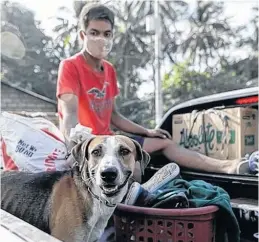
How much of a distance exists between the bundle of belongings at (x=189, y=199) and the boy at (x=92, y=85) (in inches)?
20.6

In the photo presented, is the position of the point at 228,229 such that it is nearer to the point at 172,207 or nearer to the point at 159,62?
the point at 172,207

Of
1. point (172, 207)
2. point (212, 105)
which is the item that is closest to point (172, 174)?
point (172, 207)

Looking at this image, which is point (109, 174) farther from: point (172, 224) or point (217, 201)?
point (217, 201)

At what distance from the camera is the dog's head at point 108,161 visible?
159 centimetres

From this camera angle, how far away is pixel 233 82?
79.5 feet

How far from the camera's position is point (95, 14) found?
8.00 ft

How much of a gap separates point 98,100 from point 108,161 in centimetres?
101

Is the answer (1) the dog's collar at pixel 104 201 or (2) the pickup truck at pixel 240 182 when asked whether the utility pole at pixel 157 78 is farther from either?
(1) the dog's collar at pixel 104 201

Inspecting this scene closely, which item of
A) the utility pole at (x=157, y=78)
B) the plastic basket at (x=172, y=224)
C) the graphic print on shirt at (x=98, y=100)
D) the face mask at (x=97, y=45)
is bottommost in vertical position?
the plastic basket at (x=172, y=224)

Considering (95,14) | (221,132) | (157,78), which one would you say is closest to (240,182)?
(221,132)

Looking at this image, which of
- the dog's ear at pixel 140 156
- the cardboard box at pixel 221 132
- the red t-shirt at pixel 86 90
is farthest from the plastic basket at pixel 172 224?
the cardboard box at pixel 221 132

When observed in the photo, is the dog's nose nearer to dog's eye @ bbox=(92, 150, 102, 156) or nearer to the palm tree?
dog's eye @ bbox=(92, 150, 102, 156)

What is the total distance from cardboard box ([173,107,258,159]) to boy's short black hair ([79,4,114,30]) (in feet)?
3.19

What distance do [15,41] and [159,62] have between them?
1743cm
